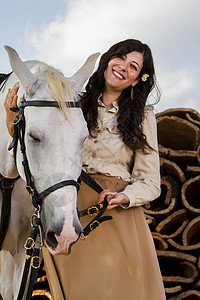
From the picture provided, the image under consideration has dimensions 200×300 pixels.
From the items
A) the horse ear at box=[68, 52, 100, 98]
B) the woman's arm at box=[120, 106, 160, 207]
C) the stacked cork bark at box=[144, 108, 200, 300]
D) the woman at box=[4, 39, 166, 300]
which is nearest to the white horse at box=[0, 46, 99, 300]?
the horse ear at box=[68, 52, 100, 98]

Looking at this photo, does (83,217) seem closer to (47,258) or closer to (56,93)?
(47,258)

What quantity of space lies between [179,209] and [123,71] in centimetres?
119

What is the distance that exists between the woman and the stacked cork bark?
867mm

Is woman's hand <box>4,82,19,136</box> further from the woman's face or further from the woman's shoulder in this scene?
the woman's shoulder

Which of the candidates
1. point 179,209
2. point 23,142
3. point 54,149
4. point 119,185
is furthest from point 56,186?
point 179,209

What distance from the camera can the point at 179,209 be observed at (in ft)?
7.37

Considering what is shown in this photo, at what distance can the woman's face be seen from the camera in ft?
4.73

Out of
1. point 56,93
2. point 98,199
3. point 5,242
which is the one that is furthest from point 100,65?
point 5,242

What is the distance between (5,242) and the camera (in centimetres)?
169

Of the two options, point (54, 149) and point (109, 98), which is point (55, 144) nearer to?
point (54, 149)

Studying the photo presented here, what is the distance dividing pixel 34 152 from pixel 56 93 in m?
0.22

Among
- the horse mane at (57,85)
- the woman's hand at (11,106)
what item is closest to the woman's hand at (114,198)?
the horse mane at (57,85)

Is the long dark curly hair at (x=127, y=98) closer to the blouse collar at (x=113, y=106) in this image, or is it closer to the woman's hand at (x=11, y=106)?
the blouse collar at (x=113, y=106)

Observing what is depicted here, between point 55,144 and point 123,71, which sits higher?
point 123,71
